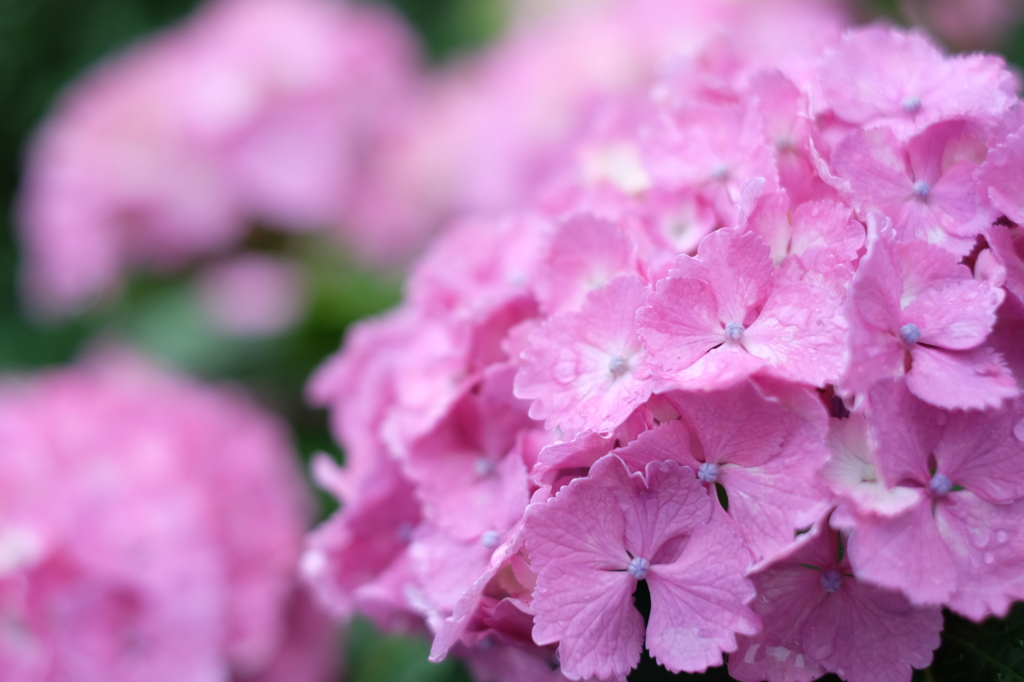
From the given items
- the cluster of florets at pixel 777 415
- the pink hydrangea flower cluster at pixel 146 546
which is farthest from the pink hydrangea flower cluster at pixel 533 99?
the cluster of florets at pixel 777 415

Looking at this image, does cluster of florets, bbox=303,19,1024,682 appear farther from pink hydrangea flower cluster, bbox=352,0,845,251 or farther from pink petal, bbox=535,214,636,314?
pink hydrangea flower cluster, bbox=352,0,845,251

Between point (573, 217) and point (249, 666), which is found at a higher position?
point (573, 217)

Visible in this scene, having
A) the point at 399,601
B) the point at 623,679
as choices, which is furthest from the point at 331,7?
the point at 623,679

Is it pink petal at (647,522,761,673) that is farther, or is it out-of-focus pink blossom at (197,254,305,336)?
out-of-focus pink blossom at (197,254,305,336)

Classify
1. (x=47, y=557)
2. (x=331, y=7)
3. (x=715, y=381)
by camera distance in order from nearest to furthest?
(x=715, y=381) < (x=47, y=557) < (x=331, y=7)

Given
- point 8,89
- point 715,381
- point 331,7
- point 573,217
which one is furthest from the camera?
point 8,89

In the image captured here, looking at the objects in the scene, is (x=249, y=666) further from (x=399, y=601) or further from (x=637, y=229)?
(x=637, y=229)

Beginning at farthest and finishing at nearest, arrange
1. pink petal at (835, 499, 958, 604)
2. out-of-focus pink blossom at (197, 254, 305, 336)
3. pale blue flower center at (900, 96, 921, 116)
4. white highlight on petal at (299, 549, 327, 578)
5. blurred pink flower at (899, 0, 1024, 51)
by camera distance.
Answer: out-of-focus pink blossom at (197, 254, 305, 336) < blurred pink flower at (899, 0, 1024, 51) < white highlight on petal at (299, 549, 327, 578) < pale blue flower center at (900, 96, 921, 116) < pink petal at (835, 499, 958, 604)

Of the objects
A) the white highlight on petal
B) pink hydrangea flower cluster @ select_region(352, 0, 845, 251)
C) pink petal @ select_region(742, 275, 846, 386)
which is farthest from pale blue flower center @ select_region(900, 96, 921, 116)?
pink hydrangea flower cluster @ select_region(352, 0, 845, 251)

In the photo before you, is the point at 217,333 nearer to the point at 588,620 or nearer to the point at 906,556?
the point at 588,620
